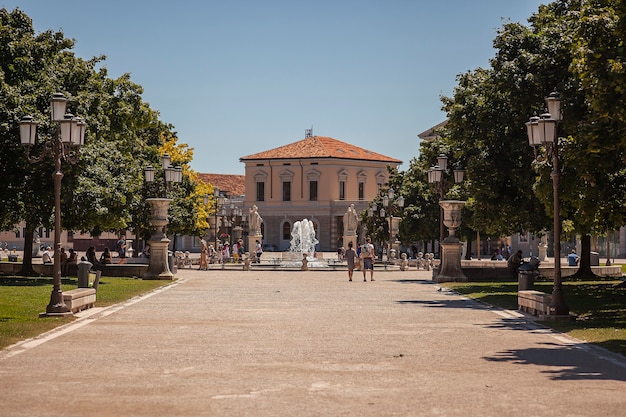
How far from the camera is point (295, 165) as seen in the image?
10425cm

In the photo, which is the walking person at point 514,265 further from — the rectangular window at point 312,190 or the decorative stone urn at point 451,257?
the rectangular window at point 312,190

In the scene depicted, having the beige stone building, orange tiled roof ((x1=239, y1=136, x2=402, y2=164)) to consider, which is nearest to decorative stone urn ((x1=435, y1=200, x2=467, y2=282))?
the beige stone building

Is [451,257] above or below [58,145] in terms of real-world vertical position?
below

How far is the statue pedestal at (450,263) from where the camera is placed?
35.9 m

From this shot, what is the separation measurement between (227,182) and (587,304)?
105 meters

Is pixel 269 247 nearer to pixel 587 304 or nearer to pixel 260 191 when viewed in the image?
pixel 260 191

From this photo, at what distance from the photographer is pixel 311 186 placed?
10319 centimetres

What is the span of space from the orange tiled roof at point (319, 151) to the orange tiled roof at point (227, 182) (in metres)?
17.0

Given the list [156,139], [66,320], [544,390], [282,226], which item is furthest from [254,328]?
[282,226]

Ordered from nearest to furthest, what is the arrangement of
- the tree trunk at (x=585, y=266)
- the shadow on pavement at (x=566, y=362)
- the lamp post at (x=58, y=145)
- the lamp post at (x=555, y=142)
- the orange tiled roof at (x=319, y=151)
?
the shadow on pavement at (x=566, y=362), the lamp post at (x=555, y=142), the lamp post at (x=58, y=145), the tree trunk at (x=585, y=266), the orange tiled roof at (x=319, y=151)

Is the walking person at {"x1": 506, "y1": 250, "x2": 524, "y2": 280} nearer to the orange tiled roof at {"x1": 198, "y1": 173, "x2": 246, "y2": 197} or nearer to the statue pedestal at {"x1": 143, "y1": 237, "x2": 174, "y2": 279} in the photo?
the statue pedestal at {"x1": 143, "y1": 237, "x2": 174, "y2": 279}

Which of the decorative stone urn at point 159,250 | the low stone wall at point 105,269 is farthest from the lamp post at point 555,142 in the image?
the low stone wall at point 105,269

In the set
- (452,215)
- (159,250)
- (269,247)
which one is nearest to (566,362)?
(452,215)

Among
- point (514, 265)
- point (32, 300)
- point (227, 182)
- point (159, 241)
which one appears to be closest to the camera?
point (32, 300)
